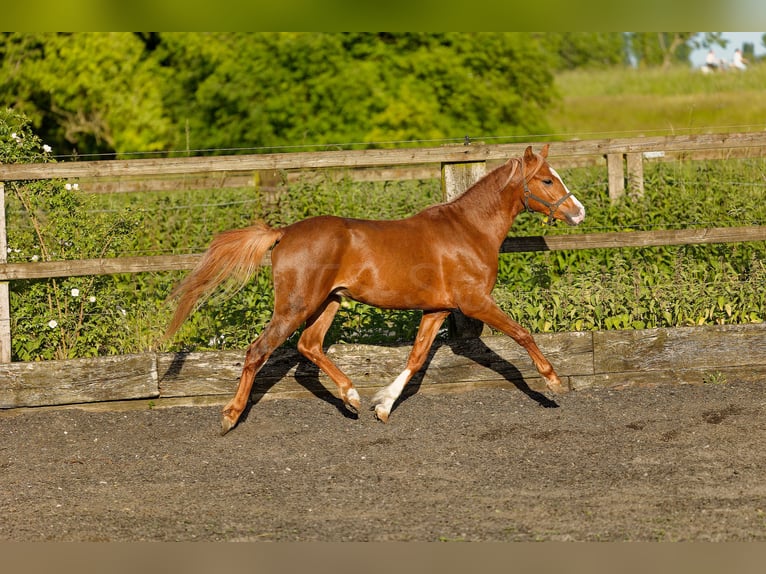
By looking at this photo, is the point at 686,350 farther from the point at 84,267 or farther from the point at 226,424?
the point at 84,267

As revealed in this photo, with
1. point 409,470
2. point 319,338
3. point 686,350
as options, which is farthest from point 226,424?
point 686,350

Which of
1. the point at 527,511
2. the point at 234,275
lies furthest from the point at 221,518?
the point at 234,275

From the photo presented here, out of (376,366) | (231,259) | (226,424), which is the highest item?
(231,259)

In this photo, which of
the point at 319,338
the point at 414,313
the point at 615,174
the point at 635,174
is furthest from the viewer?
the point at 635,174

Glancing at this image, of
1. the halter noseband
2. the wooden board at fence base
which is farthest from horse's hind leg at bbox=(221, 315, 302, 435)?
the halter noseband

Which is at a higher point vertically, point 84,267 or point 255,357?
point 84,267

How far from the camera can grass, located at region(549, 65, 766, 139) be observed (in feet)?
88.0

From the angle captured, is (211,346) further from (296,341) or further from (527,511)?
(527,511)

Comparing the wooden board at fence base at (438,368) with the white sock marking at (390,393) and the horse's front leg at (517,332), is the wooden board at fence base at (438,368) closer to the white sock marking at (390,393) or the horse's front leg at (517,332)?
the white sock marking at (390,393)

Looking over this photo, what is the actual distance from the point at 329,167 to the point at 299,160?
0.30 m

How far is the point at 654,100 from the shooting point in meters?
30.4

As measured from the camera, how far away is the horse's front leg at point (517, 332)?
21.8 ft

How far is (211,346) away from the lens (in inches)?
306

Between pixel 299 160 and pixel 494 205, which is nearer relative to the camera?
pixel 494 205
